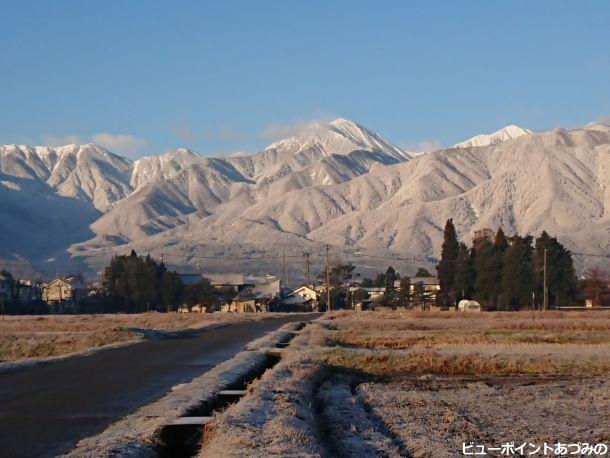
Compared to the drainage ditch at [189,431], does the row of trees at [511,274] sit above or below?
above

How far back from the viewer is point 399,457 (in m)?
13.0

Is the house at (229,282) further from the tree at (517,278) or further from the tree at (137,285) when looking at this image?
the tree at (517,278)

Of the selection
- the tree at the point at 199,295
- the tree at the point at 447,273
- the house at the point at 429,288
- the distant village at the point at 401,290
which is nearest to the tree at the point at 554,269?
the distant village at the point at 401,290

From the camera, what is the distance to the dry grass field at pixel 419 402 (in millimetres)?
14047

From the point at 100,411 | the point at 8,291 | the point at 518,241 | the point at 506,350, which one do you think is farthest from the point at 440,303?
the point at 100,411

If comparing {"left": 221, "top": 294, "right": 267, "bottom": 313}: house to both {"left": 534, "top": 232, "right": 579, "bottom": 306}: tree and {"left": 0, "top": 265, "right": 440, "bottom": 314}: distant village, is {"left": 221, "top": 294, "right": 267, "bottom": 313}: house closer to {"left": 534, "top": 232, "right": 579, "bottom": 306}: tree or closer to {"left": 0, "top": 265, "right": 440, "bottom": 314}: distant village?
{"left": 0, "top": 265, "right": 440, "bottom": 314}: distant village

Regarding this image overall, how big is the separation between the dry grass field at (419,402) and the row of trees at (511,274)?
2304 inches

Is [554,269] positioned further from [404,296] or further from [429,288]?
[429,288]

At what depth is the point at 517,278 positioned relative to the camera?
96.6 m

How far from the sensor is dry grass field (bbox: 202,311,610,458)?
14047 mm

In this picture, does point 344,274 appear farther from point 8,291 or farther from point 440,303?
point 8,291

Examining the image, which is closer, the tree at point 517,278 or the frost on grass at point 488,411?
the frost on grass at point 488,411

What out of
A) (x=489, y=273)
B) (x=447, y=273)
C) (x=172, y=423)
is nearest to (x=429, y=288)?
(x=447, y=273)

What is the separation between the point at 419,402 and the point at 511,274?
78835 millimetres
